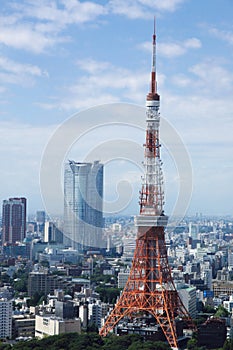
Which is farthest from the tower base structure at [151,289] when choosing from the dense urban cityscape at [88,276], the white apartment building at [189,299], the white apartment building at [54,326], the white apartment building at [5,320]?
the white apartment building at [189,299]

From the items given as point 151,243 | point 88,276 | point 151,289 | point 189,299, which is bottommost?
point 189,299

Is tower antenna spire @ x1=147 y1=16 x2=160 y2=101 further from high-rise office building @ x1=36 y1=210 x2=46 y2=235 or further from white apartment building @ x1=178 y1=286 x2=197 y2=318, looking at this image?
high-rise office building @ x1=36 y1=210 x2=46 y2=235

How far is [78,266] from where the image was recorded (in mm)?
20859

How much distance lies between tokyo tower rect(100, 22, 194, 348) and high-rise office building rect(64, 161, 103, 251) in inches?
149

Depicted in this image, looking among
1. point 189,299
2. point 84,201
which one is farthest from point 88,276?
point 189,299

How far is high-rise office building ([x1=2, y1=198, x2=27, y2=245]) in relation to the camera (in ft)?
94.0

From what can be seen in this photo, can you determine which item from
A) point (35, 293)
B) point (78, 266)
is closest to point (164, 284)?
point (35, 293)

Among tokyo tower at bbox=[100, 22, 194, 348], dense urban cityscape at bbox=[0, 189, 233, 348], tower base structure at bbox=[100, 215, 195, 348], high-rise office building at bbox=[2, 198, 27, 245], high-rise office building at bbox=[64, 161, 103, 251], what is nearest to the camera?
tower base structure at bbox=[100, 215, 195, 348]

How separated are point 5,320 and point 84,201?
26.1 feet

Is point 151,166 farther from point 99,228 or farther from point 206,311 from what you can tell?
point 99,228

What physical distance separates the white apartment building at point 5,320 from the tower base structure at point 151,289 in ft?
5.73

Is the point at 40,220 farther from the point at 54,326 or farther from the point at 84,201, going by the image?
the point at 54,326

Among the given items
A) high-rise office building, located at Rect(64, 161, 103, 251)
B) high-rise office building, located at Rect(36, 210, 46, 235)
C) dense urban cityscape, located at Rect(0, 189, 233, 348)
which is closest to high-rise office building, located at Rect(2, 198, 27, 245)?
dense urban cityscape, located at Rect(0, 189, 233, 348)

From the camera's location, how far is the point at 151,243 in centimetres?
1024
